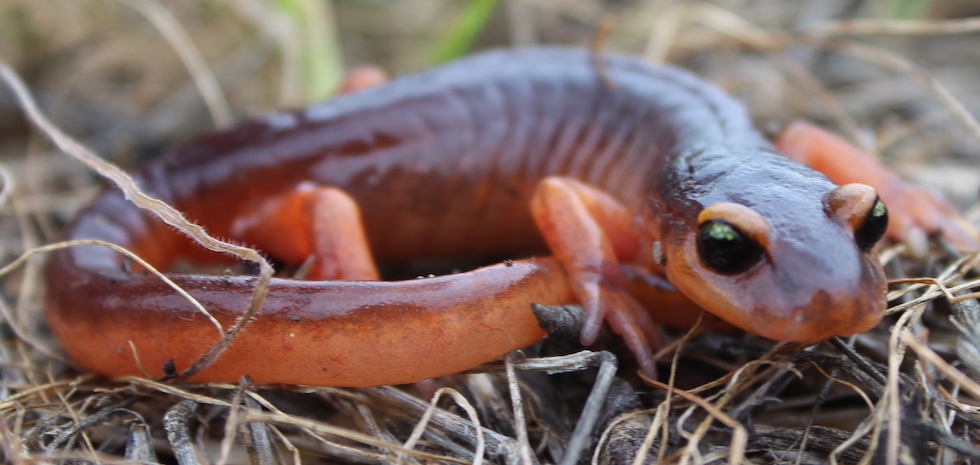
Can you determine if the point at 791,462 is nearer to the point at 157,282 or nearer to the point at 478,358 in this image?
the point at 478,358

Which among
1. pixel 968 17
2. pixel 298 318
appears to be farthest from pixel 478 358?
pixel 968 17

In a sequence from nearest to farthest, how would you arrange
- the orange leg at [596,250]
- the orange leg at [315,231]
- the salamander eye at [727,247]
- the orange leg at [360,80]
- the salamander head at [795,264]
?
the salamander head at [795,264] < the salamander eye at [727,247] < the orange leg at [596,250] < the orange leg at [315,231] < the orange leg at [360,80]

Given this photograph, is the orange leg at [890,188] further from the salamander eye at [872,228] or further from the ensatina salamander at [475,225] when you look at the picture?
the salamander eye at [872,228]

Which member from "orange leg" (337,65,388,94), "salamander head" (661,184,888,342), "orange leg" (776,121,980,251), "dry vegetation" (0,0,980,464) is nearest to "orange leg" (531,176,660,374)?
"dry vegetation" (0,0,980,464)

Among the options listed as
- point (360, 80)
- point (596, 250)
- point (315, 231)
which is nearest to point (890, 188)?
point (596, 250)

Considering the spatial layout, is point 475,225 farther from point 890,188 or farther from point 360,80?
point 890,188

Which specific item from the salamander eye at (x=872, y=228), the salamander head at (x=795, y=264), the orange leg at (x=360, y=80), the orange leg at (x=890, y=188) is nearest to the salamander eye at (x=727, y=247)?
the salamander head at (x=795, y=264)
